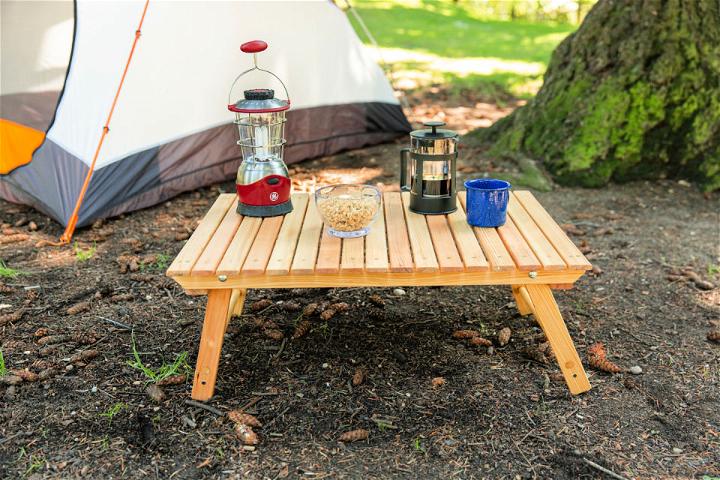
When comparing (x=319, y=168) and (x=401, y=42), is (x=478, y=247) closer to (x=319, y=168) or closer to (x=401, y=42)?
(x=319, y=168)

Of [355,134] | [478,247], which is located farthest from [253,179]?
[355,134]

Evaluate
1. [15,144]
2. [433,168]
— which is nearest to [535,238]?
[433,168]

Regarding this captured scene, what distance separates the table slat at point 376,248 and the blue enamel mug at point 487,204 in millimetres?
369

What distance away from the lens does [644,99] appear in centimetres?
496

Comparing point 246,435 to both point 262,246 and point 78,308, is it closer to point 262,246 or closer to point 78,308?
point 262,246

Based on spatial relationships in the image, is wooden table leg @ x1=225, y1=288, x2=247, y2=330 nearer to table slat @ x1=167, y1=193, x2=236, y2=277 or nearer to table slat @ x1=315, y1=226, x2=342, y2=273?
table slat @ x1=167, y1=193, x2=236, y2=277

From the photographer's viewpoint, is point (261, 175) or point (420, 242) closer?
point (420, 242)

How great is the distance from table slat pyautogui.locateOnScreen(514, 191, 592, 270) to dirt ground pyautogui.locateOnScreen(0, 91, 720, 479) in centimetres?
57

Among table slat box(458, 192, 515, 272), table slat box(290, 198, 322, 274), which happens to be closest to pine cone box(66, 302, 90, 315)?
table slat box(290, 198, 322, 274)

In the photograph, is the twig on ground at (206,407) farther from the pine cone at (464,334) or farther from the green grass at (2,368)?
the pine cone at (464,334)

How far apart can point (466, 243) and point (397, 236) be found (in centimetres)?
28

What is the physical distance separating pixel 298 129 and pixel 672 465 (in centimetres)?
394

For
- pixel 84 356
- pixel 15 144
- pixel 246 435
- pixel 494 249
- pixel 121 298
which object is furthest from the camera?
pixel 15 144

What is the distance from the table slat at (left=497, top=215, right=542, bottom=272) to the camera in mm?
2516
